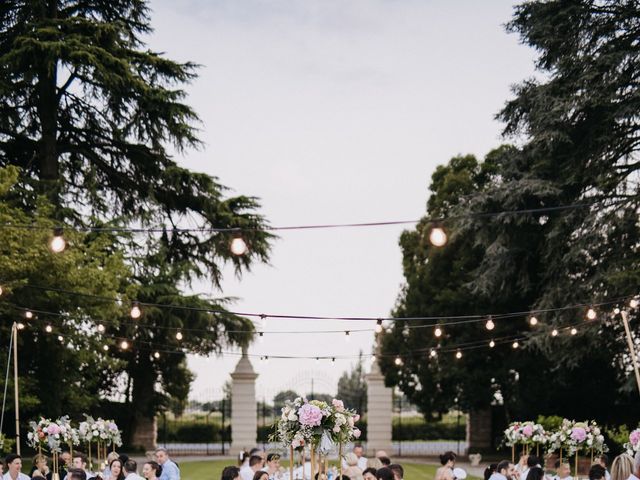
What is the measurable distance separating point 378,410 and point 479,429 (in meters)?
3.87

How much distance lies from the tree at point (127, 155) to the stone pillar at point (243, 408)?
3453 mm

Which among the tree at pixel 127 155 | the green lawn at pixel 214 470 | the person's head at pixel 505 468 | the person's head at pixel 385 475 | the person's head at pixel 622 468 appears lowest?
the green lawn at pixel 214 470

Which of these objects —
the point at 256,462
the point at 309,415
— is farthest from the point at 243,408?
the point at 309,415

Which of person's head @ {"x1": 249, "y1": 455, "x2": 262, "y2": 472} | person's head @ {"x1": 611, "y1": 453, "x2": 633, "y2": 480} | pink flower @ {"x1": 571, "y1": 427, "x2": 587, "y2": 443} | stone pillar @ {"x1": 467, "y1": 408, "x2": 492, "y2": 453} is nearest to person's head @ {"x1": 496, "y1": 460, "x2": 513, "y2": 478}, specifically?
person's head @ {"x1": 249, "y1": 455, "x2": 262, "y2": 472}

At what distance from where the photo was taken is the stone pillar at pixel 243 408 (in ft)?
108

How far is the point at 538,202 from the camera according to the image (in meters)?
24.8

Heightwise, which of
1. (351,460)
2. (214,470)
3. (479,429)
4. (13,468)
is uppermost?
(13,468)

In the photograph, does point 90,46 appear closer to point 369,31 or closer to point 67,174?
point 67,174

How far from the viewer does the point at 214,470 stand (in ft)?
88.8

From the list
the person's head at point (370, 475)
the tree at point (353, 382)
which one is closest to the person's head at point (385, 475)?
the person's head at point (370, 475)

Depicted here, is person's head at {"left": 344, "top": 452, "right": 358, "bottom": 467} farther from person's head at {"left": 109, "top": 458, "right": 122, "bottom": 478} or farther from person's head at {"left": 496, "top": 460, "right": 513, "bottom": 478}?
person's head at {"left": 109, "top": 458, "right": 122, "bottom": 478}

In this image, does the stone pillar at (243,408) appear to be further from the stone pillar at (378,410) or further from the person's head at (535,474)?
the person's head at (535,474)

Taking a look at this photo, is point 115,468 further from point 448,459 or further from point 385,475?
point 448,459

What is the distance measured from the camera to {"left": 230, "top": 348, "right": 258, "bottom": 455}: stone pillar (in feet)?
108
